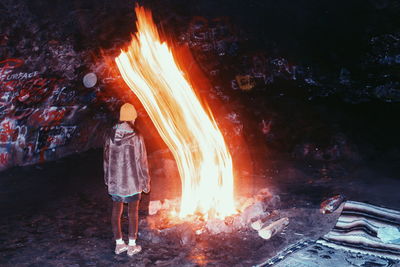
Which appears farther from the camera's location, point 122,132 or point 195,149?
point 195,149

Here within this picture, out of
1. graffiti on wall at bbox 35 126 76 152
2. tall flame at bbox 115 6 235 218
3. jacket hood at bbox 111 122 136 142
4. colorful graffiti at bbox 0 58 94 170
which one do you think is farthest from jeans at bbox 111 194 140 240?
graffiti on wall at bbox 35 126 76 152

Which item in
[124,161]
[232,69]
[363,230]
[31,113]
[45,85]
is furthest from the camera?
[232,69]

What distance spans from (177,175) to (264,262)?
5.42 metres

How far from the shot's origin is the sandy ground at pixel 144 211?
5586 mm

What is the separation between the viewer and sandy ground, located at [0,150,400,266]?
220 inches

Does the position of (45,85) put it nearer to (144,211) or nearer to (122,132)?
(144,211)

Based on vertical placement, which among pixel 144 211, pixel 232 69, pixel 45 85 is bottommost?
pixel 144 211

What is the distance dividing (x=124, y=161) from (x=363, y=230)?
13.2 ft

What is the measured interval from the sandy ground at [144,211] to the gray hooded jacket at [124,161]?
3.69 ft

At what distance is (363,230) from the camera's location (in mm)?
5812

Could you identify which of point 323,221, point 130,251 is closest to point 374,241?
point 323,221

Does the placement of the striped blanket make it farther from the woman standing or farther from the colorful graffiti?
the colorful graffiti

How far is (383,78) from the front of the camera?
14781 mm

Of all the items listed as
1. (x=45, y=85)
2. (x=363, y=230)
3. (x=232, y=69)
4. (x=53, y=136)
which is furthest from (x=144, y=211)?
(x=232, y=69)
